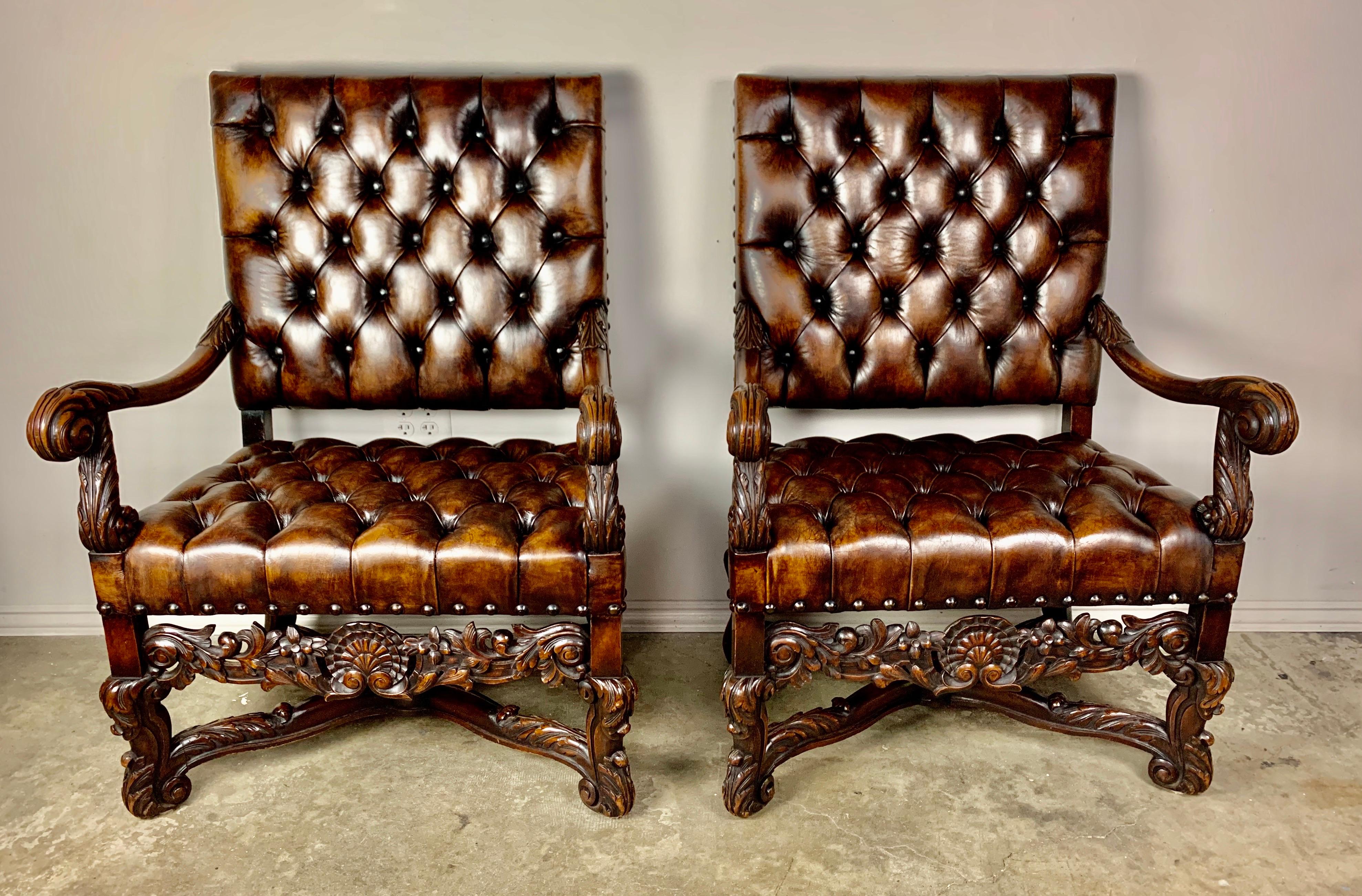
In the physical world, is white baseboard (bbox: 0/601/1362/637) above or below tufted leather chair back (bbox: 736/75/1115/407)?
below

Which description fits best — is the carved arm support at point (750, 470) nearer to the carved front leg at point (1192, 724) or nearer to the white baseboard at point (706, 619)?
the carved front leg at point (1192, 724)

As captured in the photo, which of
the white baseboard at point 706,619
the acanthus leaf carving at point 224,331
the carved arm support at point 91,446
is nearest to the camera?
the carved arm support at point 91,446

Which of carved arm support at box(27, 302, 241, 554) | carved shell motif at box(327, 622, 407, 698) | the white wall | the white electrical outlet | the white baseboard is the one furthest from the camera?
the white baseboard

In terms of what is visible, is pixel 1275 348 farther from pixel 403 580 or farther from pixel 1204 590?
pixel 403 580

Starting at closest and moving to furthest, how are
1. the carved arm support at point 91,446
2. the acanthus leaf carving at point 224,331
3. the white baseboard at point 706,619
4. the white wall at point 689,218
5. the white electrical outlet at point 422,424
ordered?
the carved arm support at point 91,446 → the acanthus leaf carving at point 224,331 → the white wall at point 689,218 → the white electrical outlet at point 422,424 → the white baseboard at point 706,619

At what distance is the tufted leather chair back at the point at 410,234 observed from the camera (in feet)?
5.88

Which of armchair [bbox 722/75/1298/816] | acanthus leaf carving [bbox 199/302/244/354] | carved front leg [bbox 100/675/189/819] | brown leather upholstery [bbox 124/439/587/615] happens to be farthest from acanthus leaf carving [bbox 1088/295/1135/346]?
carved front leg [bbox 100/675/189/819]

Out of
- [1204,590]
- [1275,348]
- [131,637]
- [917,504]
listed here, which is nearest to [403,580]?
[131,637]

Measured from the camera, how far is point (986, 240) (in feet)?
6.01

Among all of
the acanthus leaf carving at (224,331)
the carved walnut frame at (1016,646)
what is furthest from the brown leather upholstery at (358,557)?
the acanthus leaf carving at (224,331)

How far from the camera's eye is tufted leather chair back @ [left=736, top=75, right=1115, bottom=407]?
181 centimetres

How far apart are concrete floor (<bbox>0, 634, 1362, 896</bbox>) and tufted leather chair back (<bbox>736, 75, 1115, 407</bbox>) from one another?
672mm

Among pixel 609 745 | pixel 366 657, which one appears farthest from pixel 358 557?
pixel 609 745

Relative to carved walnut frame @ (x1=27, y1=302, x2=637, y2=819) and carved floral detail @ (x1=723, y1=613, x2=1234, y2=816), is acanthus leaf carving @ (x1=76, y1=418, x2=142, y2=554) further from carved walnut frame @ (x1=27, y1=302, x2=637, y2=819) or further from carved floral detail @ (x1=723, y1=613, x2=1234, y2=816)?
carved floral detail @ (x1=723, y1=613, x2=1234, y2=816)
